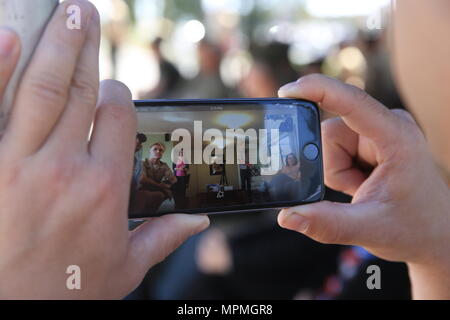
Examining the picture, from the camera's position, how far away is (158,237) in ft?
2.86

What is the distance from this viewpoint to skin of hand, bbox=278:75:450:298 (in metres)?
1.05

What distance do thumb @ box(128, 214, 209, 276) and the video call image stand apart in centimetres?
11

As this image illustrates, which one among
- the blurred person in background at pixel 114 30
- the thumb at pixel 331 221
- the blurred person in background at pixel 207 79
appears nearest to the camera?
the thumb at pixel 331 221

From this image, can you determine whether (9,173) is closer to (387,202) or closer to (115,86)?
(115,86)

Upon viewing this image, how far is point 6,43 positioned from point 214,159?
1.85 ft

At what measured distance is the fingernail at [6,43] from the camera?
657mm

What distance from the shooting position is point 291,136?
1.17 meters

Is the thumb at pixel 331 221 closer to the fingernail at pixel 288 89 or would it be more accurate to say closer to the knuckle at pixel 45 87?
the fingernail at pixel 288 89

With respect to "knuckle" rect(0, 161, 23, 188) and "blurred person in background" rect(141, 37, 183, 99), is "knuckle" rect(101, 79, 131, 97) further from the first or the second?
"blurred person in background" rect(141, 37, 183, 99)

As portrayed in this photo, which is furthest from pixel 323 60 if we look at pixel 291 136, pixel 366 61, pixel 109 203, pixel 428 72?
pixel 109 203

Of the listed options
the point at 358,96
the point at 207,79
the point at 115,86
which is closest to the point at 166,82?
the point at 207,79

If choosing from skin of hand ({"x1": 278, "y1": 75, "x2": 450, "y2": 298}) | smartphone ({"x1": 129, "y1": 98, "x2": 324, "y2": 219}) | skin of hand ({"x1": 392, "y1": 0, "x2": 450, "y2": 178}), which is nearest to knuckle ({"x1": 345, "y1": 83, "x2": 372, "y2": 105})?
skin of hand ({"x1": 278, "y1": 75, "x2": 450, "y2": 298})

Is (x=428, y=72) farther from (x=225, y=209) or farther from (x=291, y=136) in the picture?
(x=225, y=209)

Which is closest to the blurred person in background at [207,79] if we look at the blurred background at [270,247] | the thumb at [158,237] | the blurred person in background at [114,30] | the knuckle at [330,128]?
the blurred background at [270,247]
